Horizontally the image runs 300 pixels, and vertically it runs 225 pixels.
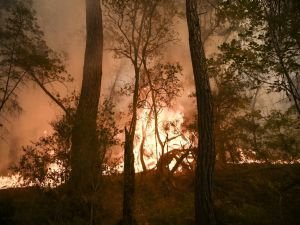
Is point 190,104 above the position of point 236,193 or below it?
above

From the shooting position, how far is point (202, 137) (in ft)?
27.4

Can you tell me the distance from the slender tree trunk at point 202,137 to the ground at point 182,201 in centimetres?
118

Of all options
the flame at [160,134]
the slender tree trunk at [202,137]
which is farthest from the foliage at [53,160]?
the flame at [160,134]

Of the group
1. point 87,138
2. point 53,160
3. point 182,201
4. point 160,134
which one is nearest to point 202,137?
point 87,138

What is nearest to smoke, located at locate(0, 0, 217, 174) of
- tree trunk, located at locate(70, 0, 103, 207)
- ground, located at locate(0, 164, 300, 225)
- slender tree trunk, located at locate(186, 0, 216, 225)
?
ground, located at locate(0, 164, 300, 225)

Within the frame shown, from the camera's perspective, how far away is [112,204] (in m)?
9.57

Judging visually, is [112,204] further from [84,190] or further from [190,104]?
[190,104]

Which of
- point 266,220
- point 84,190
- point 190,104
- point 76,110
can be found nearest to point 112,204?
point 84,190

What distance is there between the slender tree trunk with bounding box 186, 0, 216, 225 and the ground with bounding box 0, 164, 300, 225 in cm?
118

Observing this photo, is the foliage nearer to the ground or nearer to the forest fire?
the forest fire

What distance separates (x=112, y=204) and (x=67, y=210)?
1.37m

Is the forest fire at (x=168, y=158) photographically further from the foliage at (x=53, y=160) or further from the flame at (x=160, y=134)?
the flame at (x=160, y=134)

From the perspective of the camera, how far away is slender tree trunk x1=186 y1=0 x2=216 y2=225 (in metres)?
7.96

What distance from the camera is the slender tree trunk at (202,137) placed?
7.96m
